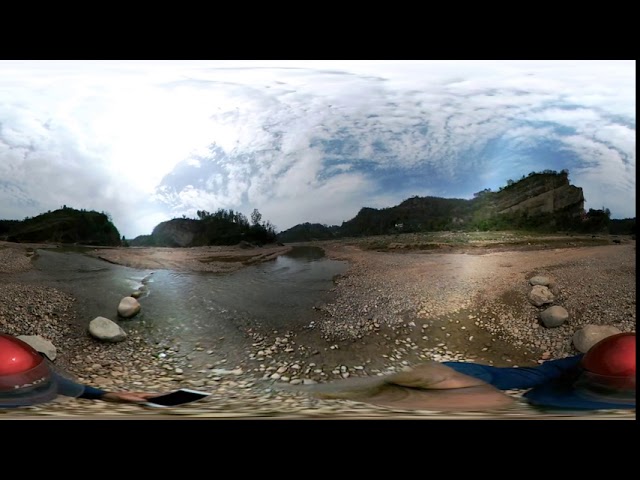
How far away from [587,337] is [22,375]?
10.2 feet

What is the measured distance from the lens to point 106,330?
98.3 inches

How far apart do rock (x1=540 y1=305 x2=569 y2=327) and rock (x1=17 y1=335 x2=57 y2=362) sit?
8.79ft

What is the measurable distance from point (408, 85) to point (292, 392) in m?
1.75

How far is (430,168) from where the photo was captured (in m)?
2.40

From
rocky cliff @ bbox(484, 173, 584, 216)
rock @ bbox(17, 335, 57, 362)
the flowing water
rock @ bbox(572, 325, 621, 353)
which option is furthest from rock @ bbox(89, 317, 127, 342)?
rock @ bbox(572, 325, 621, 353)

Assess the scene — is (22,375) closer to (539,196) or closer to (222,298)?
(222,298)

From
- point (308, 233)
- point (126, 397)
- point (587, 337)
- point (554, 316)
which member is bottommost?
point (126, 397)

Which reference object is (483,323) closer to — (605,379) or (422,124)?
(605,379)

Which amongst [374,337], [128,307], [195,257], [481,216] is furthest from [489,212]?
[128,307]

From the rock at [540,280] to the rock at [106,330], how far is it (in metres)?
2.23

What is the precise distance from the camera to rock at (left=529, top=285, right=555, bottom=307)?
252 centimetres

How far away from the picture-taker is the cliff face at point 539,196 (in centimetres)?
240

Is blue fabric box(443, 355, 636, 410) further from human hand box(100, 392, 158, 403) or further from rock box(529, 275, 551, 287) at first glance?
human hand box(100, 392, 158, 403)

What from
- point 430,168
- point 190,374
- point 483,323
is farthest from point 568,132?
point 190,374
